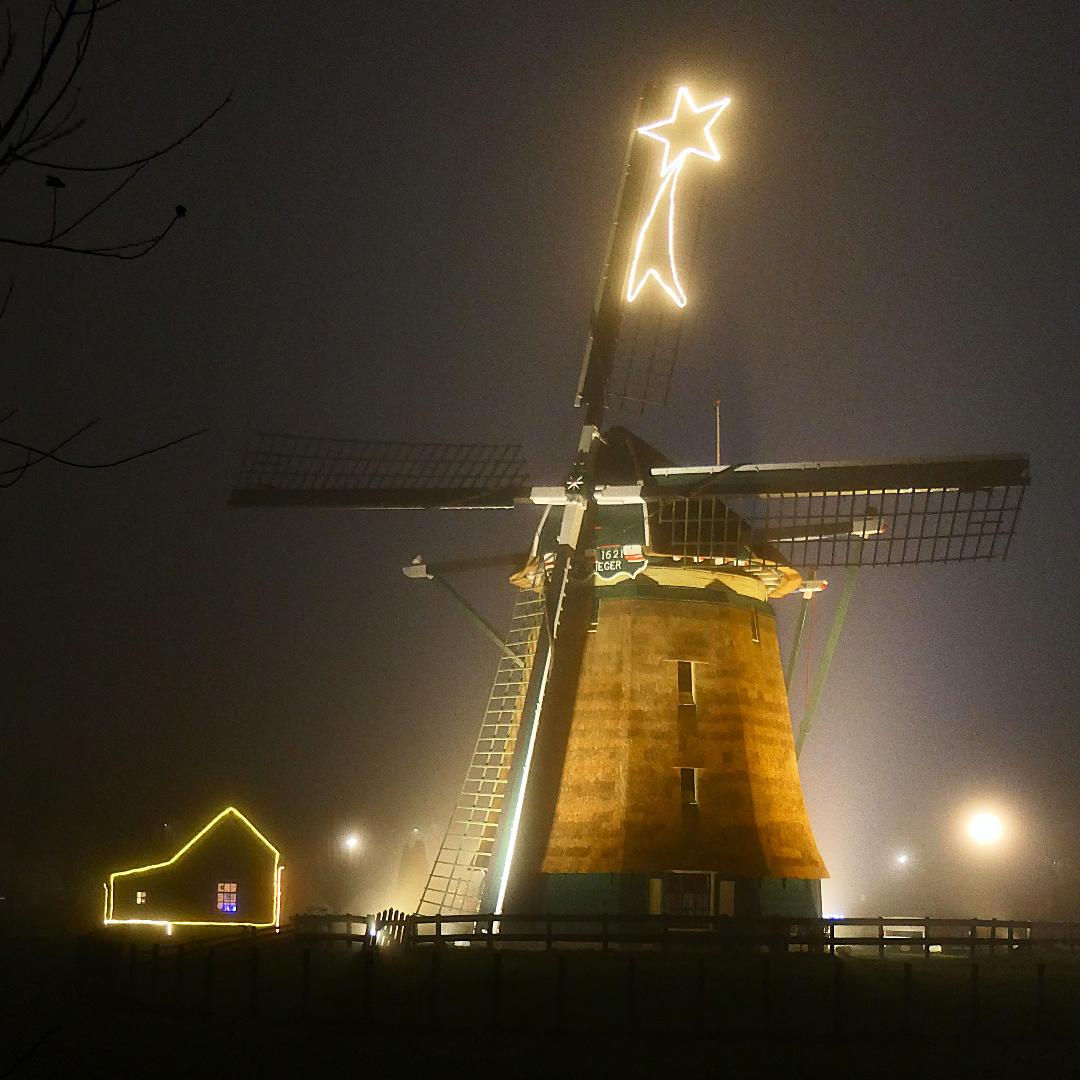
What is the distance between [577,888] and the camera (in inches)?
1000

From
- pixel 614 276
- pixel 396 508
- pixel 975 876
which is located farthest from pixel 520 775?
pixel 975 876

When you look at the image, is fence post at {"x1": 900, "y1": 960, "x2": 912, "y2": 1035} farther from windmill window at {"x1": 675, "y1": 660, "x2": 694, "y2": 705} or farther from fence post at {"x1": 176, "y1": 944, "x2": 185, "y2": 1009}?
fence post at {"x1": 176, "y1": 944, "x2": 185, "y2": 1009}

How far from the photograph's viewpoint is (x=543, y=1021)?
62.4 feet

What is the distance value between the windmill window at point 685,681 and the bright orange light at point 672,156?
704 cm

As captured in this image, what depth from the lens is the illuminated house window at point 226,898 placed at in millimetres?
35719

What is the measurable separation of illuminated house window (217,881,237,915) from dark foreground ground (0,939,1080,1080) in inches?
486

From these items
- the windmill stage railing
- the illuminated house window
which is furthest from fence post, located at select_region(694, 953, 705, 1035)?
the illuminated house window

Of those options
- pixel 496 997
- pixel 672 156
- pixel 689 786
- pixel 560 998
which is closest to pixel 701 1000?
pixel 560 998

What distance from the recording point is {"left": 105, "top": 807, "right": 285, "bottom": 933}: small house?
3434 cm

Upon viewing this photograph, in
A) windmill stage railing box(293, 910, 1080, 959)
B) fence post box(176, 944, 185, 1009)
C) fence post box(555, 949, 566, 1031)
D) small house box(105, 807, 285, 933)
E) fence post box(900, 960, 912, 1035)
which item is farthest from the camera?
small house box(105, 807, 285, 933)

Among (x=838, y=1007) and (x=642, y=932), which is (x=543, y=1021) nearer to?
(x=838, y=1007)

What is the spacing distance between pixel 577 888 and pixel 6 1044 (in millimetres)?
10166

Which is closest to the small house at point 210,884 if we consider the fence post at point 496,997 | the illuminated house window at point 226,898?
the illuminated house window at point 226,898

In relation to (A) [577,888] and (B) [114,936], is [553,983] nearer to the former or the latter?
(A) [577,888]
